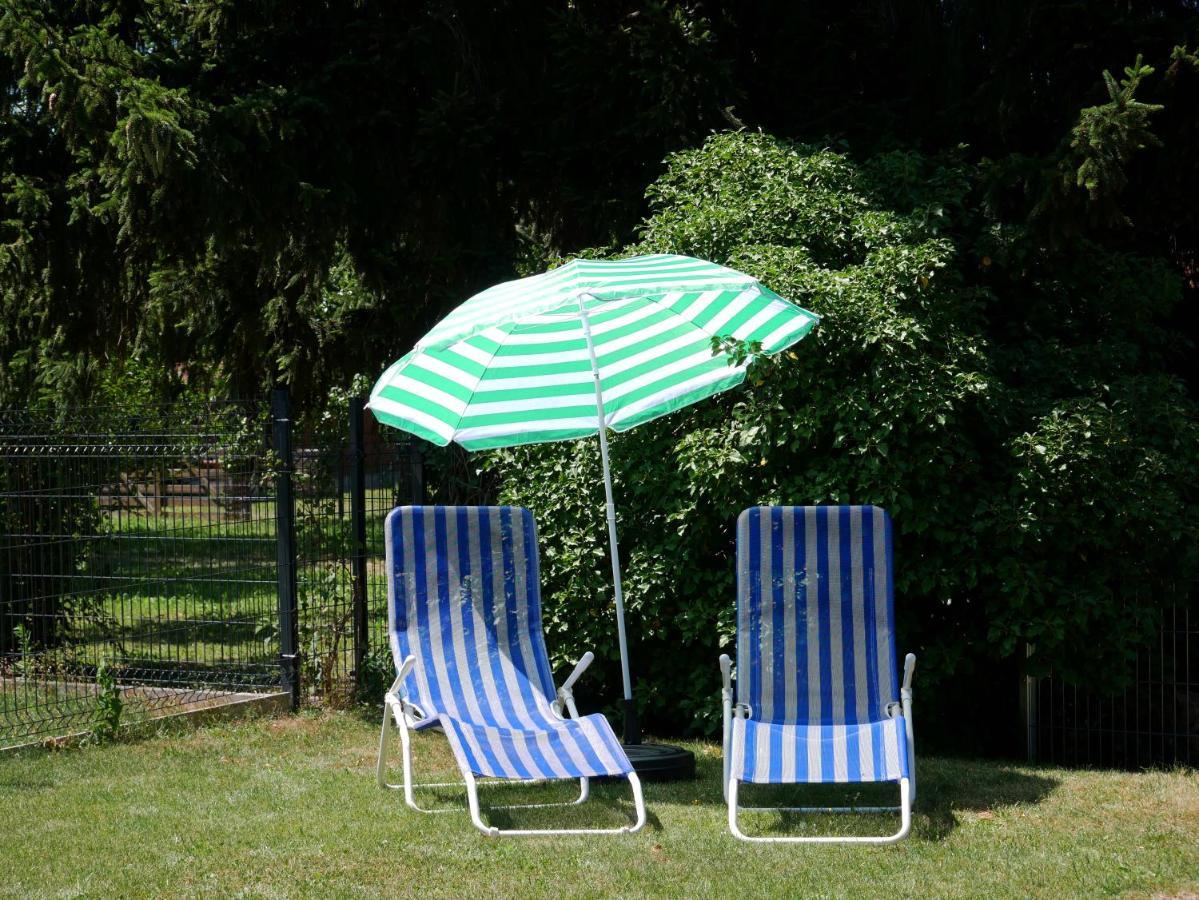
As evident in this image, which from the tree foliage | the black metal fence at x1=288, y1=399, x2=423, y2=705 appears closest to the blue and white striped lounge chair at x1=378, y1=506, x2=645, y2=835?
the black metal fence at x1=288, y1=399, x2=423, y2=705

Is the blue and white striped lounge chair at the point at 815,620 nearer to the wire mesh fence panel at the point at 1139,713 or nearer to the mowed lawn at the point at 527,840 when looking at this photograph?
the mowed lawn at the point at 527,840

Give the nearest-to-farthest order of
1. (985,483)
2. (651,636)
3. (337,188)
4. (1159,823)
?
(1159,823) < (985,483) < (651,636) < (337,188)

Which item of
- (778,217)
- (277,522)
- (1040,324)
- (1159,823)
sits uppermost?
(778,217)

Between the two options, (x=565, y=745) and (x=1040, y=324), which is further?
(x=1040, y=324)

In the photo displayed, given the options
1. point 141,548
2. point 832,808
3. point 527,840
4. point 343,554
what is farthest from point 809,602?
point 141,548

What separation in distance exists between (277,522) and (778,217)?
3742 mm

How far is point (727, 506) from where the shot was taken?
24.2 feet

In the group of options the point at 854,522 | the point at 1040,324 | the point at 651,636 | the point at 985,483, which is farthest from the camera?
the point at 1040,324

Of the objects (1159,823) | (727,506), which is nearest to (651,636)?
(727,506)

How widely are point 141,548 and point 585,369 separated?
12.8 ft

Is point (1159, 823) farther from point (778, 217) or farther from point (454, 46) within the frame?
point (454, 46)

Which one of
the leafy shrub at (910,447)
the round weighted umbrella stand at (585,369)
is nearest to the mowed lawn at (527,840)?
the leafy shrub at (910,447)

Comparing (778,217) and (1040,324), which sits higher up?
(778,217)

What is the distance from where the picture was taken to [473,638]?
667cm
